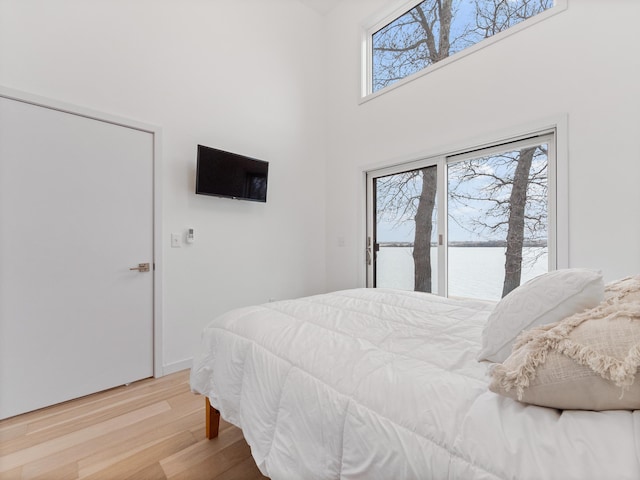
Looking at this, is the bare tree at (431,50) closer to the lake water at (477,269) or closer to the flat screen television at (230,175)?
the lake water at (477,269)

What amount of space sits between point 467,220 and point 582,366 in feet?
7.61

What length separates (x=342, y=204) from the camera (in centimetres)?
360

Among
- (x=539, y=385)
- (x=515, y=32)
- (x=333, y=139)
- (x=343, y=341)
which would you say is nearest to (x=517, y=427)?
(x=539, y=385)

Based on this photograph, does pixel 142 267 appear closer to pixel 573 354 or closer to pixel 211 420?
pixel 211 420

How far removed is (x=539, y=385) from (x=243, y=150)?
2948mm

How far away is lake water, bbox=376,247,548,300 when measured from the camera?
2375 mm

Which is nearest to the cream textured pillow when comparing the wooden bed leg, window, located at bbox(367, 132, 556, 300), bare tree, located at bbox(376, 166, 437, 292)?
the wooden bed leg

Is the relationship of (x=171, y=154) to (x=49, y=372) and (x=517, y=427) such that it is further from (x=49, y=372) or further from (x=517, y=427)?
(x=517, y=427)

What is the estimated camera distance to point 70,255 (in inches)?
79.5

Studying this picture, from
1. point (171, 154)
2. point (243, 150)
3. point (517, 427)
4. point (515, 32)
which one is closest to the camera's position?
point (517, 427)

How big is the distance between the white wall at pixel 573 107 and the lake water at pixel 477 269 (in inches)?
13.5

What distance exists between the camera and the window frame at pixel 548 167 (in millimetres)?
2072

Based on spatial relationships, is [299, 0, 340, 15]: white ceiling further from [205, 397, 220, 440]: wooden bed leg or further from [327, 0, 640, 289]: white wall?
[205, 397, 220, 440]: wooden bed leg

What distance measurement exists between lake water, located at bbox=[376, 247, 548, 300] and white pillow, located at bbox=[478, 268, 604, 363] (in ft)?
5.78
